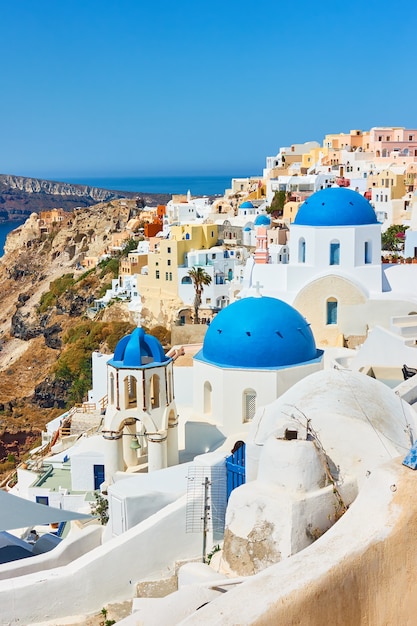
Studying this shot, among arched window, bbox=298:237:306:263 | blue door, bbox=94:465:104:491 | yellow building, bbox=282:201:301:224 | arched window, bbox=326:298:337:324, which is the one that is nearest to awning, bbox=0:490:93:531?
blue door, bbox=94:465:104:491

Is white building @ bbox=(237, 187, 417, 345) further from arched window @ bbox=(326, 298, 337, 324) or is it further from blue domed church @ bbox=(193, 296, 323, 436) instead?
blue domed church @ bbox=(193, 296, 323, 436)

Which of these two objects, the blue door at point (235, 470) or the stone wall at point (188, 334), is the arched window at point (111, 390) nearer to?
the blue door at point (235, 470)

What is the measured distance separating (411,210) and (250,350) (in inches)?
1099

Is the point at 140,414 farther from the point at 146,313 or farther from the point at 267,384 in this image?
the point at 146,313

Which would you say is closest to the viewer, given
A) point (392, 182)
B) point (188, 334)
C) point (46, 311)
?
point (188, 334)

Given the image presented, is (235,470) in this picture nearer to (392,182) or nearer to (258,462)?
(258,462)

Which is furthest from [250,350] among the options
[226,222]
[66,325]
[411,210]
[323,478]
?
[66,325]

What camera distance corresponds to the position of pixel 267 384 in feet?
43.6

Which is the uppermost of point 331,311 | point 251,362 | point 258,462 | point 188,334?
point 331,311

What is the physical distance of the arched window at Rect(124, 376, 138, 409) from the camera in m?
12.5

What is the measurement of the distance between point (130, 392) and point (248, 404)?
2.11 m

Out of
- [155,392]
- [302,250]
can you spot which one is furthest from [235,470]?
[302,250]

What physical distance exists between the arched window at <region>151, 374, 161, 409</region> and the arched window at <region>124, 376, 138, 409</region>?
0.99ft

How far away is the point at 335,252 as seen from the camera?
1991cm
